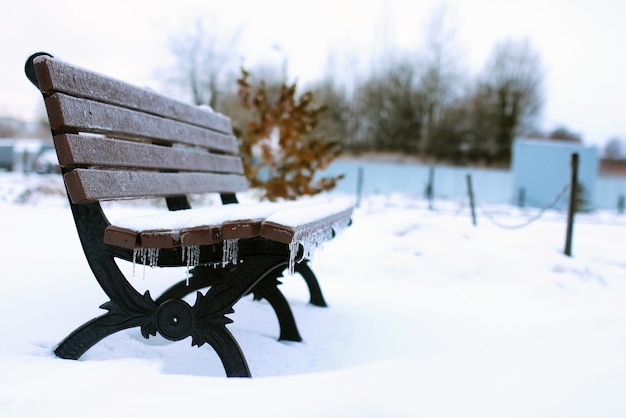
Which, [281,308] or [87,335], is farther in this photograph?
[281,308]

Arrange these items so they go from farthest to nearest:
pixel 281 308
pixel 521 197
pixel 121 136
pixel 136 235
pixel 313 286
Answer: pixel 521 197 < pixel 313 286 < pixel 281 308 < pixel 121 136 < pixel 136 235

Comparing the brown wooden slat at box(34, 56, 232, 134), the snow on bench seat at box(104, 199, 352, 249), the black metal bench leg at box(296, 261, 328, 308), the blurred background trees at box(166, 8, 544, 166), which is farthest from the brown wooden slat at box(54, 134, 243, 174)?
the blurred background trees at box(166, 8, 544, 166)

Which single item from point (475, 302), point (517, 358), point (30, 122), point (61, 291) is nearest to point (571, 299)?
point (475, 302)

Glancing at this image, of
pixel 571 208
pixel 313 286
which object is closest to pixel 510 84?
pixel 571 208

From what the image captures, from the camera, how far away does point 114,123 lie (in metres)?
1.97


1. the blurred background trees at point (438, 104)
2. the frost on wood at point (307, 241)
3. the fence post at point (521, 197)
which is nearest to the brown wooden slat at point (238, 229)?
the frost on wood at point (307, 241)

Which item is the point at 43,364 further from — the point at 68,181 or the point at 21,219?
the point at 21,219

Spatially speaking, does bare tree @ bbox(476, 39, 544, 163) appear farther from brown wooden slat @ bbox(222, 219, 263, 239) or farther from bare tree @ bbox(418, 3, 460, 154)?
brown wooden slat @ bbox(222, 219, 263, 239)

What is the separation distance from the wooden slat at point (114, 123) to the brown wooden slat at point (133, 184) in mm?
173

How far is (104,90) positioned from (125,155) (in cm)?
26

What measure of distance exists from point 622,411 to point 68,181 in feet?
6.20

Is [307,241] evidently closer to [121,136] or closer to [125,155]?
[125,155]

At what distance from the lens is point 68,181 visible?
1.62m

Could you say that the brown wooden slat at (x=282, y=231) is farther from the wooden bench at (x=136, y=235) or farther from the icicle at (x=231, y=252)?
the icicle at (x=231, y=252)
